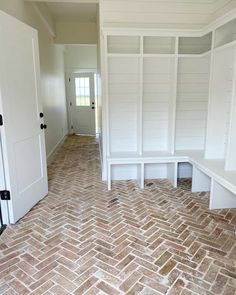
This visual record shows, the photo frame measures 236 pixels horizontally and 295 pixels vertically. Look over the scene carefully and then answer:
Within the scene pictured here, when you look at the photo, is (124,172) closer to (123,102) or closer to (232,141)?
(123,102)

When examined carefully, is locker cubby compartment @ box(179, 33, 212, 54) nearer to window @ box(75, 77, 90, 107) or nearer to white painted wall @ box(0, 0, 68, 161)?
white painted wall @ box(0, 0, 68, 161)

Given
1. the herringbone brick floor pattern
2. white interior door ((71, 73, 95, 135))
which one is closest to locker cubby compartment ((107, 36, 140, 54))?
the herringbone brick floor pattern

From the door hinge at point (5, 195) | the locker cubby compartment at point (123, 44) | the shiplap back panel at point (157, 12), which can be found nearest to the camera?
the door hinge at point (5, 195)

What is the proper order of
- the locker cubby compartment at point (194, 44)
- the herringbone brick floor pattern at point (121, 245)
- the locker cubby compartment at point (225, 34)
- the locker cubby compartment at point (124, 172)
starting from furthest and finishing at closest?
1. the locker cubby compartment at point (124, 172)
2. the locker cubby compartment at point (194, 44)
3. the locker cubby compartment at point (225, 34)
4. the herringbone brick floor pattern at point (121, 245)

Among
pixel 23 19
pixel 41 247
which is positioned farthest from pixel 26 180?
pixel 23 19

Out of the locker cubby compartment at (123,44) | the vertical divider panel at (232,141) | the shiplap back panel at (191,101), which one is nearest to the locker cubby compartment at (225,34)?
the shiplap back panel at (191,101)

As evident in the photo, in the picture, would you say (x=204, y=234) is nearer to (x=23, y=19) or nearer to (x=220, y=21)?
(x=220, y=21)

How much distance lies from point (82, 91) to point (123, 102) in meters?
5.07

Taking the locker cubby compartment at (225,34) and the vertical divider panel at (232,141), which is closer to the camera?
the vertical divider panel at (232,141)

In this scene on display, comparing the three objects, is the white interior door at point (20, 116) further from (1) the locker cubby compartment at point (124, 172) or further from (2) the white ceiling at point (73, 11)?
(2) the white ceiling at point (73, 11)

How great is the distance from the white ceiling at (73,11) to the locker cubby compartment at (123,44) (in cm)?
172

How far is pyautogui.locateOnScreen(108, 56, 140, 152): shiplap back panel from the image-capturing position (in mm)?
3820

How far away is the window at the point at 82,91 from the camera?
8547 millimetres

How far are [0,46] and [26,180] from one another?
5.06ft
